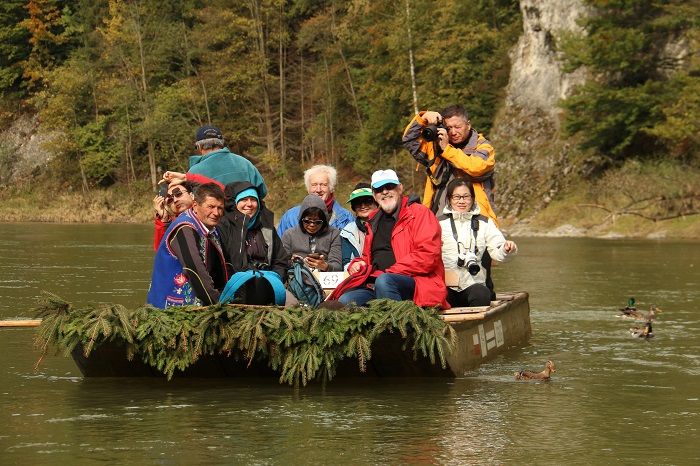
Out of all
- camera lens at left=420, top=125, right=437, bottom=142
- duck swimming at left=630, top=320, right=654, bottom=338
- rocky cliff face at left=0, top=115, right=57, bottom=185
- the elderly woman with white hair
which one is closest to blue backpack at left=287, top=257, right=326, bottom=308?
the elderly woman with white hair

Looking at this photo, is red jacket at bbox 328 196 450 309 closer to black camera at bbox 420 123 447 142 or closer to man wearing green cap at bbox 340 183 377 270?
man wearing green cap at bbox 340 183 377 270

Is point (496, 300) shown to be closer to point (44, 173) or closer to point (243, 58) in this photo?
point (243, 58)

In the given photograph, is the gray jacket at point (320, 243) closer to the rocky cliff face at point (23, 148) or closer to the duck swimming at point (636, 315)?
the duck swimming at point (636, 315)

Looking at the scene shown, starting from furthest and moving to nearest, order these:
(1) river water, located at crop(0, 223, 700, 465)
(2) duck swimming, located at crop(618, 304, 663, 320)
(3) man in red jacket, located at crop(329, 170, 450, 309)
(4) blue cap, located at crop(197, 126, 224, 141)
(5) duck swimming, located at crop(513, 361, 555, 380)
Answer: (2) duck swimming, located at crop(618, 304, 663, 320)
(4) blue cap, located at crop(197, 126, 224, 141)
(5) duck swimming, located at crop(513, 361, 555, 380)
(3) man in red jacket, located at crop(329, 170, 450, 309)
(1) river water, located at crop(0, 223, 700, 465)

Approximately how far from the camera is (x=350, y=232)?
33.0 feet

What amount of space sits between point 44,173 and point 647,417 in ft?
176

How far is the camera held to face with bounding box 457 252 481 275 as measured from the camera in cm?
972

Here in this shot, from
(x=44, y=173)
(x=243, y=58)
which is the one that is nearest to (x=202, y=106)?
(x=243, y=58)

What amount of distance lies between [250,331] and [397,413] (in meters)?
1.16

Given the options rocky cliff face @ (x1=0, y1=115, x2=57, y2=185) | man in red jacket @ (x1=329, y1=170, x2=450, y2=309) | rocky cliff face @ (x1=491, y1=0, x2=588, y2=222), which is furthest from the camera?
rocky cliff face @ (x1=0, y1=115, x2=57, y2=185)

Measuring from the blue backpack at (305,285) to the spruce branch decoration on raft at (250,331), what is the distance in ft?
3.77

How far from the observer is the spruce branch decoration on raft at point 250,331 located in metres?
8.02

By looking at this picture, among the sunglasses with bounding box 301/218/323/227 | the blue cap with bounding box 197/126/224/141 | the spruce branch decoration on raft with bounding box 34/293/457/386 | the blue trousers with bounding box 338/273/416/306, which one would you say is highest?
the blue cap with bounding box 197/126/224/141

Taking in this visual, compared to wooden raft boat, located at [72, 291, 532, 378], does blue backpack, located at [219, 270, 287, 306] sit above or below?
above
